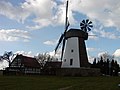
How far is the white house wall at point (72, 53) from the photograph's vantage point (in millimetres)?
60688

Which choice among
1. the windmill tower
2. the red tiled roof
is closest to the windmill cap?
the windmill tower

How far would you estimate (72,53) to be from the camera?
6106cm

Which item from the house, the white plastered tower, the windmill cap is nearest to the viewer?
the white plastered tower

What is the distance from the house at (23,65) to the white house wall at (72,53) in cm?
2619

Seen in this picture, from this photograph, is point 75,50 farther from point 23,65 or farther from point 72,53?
point 23,65

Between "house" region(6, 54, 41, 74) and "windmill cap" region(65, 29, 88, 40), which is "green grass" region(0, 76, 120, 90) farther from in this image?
"house" region(6, 54, 41, 74)

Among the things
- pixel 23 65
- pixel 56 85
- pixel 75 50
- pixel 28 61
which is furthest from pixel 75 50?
pixel 56 85

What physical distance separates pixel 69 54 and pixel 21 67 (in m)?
27.7

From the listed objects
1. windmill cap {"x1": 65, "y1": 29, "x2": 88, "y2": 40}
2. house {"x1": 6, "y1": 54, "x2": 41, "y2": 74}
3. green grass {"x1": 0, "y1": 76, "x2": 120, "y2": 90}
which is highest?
windmill cap {"x1": 65, "y1": 29, "x2": 88, "y2": 40}

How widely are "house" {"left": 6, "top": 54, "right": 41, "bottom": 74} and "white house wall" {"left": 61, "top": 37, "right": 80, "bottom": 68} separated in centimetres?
2619

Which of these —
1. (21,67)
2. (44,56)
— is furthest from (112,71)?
(21,67)

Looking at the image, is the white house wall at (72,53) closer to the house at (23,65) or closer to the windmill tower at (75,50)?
the windmill tower at (75,50)

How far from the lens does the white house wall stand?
60.7 metres

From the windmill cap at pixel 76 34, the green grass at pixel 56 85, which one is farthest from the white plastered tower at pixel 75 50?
the green grass at pixel 56 85
